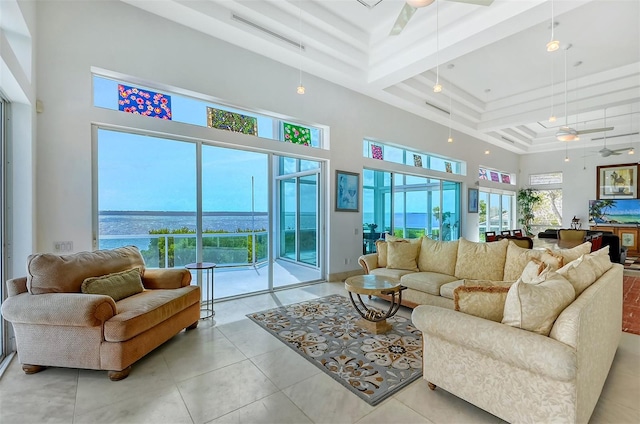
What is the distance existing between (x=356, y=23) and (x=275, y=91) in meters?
1.62

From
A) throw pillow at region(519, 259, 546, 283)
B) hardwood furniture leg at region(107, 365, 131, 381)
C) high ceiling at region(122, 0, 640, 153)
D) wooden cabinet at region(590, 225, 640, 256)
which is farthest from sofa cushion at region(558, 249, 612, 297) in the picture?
wooden cabinet at region(590, 225, 640, 256)

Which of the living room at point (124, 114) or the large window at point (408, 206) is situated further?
the large window at point (408, 206)

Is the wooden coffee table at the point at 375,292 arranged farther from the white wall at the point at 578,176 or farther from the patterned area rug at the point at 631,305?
the white wall at the point at 578,176

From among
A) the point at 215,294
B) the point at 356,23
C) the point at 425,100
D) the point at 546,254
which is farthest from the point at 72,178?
the point at 425,100

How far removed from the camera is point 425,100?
6680 mm

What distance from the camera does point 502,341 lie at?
5.83ft

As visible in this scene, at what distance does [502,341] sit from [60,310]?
323 cm

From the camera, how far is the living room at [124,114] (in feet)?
9.39

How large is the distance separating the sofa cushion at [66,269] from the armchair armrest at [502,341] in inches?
119

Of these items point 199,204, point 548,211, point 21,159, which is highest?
point 21,159

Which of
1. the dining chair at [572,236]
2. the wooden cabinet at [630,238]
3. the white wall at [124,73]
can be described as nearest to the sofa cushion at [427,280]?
the white wall at [124,73]

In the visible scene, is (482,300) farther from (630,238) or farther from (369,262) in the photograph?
(630,238)

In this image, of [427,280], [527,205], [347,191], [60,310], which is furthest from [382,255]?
[527,205]

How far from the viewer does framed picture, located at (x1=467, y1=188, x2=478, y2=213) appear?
8.80 meters
